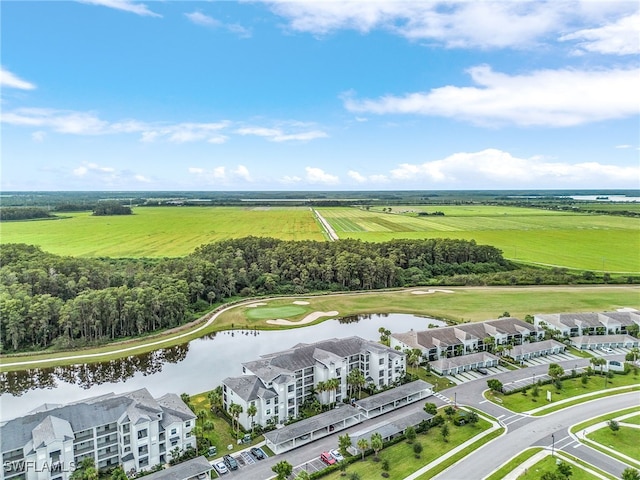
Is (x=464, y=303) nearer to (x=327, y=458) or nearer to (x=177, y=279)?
(x=327, y=458)

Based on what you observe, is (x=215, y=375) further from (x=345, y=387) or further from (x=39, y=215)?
(x=39, y=215)

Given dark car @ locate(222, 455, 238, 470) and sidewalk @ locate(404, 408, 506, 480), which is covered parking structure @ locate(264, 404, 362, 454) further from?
sidewalk @ locate(404, 408, 506, 480)

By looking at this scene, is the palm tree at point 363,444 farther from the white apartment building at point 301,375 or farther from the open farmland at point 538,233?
the open farmland at point 538,233

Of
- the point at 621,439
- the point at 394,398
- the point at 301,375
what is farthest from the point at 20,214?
the point at 621,439

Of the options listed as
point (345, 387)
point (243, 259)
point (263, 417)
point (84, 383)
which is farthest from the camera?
point (243, 259)

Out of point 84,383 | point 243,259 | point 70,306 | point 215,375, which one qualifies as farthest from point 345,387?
point 243,259

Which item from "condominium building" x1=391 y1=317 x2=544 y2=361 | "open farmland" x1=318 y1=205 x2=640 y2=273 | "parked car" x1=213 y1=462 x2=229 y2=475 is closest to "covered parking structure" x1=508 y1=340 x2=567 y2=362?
"condominium building" x1=391 y1=317 x2=544 y2=361

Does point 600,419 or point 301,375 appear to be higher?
point 301,375
